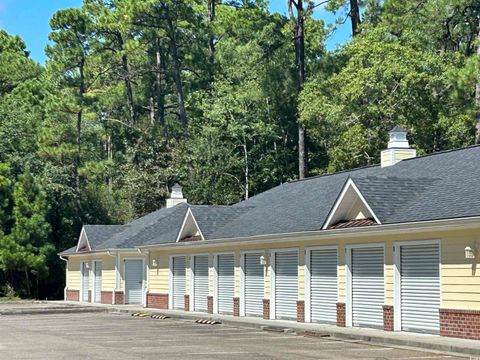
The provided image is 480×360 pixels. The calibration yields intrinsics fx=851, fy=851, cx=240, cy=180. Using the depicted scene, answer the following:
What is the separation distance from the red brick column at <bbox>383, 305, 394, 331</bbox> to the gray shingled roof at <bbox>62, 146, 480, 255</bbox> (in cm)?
244

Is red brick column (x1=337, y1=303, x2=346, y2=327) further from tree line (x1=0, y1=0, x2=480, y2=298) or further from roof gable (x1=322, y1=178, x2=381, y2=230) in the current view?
tree line (x1=0, y1=0, x2=480, y2=298)

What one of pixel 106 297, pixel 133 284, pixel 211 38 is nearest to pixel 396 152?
pixel 133 284

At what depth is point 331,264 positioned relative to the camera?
25328mm

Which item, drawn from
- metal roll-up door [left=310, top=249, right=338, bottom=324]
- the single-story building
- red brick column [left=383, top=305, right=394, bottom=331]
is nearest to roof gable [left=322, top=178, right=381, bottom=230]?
the single-story building

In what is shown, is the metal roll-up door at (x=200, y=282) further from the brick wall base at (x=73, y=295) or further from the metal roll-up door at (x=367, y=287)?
the brick wall base at (x=73, y=295)

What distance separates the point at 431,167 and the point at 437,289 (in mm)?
5611

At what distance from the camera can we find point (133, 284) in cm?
4216

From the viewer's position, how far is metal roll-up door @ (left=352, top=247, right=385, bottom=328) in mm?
23141

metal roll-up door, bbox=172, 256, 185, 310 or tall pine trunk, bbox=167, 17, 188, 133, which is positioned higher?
tall pine trunk, bbox=167, 17, 188, 133

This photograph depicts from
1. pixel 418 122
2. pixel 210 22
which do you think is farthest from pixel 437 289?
pixel 210 22

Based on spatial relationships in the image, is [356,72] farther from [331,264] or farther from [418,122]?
[331,264]

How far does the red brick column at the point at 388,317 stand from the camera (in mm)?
22453

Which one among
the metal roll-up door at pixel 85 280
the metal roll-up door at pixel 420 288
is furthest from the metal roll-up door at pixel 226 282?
the metal roll-up door at pixel 85 280

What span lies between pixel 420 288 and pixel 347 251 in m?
3.25
